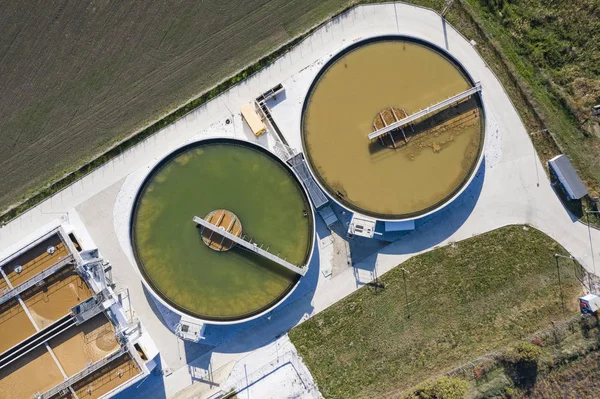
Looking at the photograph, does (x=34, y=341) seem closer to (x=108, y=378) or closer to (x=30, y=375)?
(x=30, y=375)

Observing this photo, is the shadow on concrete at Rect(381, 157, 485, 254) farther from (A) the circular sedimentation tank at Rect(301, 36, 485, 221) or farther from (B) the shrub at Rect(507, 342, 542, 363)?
(B) the shrub at Rect(507, 342, 542, 363)

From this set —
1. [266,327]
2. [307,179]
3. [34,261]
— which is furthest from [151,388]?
[307,179]

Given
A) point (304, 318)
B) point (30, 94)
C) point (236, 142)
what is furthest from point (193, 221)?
point (30, 94)

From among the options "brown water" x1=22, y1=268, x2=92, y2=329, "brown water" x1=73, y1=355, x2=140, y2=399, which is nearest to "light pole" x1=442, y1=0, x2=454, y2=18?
"brown water" x1=22, y1=268, x2=92, y2=329

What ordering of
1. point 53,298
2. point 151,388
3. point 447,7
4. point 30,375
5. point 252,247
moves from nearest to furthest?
point 30,375, point 53,298, point 252,247, point 151,388, point 447,7

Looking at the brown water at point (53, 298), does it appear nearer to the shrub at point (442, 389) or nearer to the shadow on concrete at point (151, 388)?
the shadow on concrete at point (151, 388)

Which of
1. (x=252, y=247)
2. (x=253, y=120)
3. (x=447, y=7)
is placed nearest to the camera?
(x=252, y=247)

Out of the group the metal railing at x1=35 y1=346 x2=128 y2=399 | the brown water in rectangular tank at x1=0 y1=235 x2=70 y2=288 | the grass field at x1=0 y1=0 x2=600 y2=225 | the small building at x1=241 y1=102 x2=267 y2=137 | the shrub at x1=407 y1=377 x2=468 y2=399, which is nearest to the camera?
the metal railing at x1=35 y1=346 x2=128 y2=399
